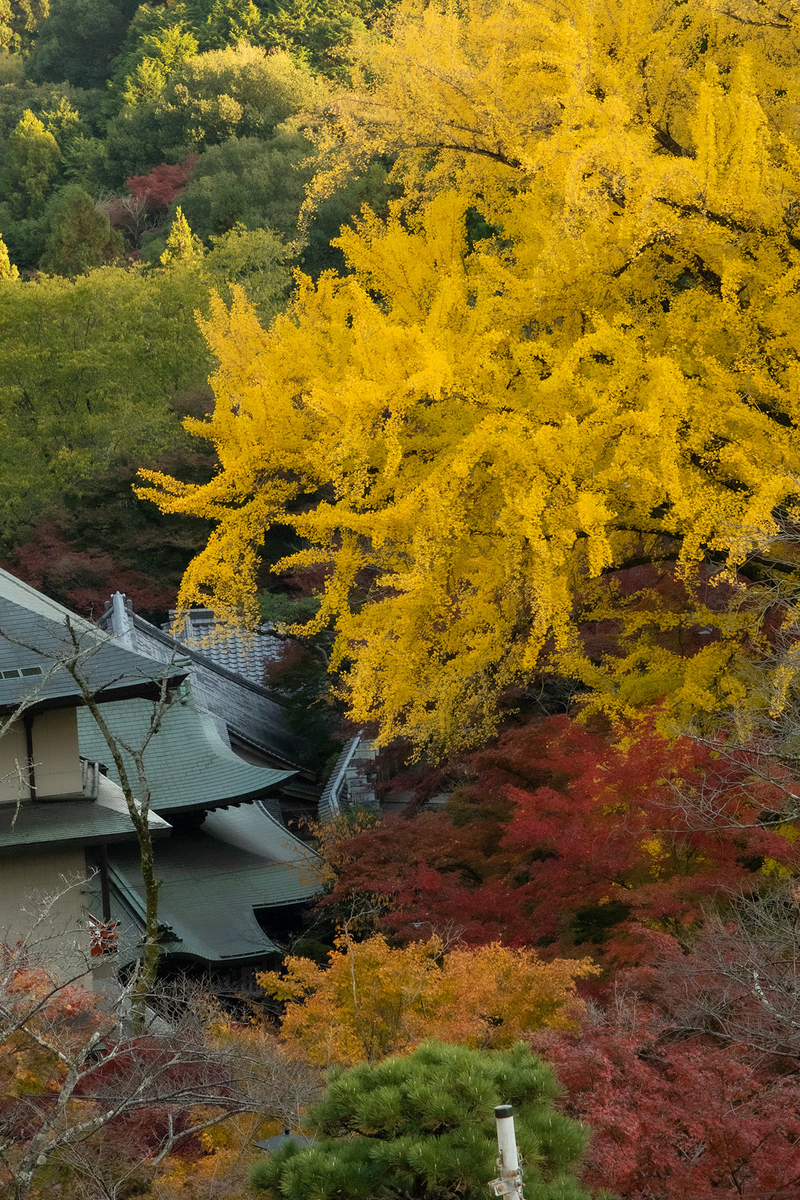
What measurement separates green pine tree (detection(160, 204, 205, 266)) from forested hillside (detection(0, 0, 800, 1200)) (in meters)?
23.1

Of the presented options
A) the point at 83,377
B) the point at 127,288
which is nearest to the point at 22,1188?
the point at 83,377

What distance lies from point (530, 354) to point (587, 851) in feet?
11.4

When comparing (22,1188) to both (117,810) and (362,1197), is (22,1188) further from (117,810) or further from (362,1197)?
(117,810)

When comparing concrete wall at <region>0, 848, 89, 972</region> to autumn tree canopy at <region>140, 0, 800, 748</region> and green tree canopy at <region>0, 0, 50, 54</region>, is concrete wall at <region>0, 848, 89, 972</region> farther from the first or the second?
green tree canopy at <region>0, 0, 50, 54</region>

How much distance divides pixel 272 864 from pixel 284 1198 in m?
11.2

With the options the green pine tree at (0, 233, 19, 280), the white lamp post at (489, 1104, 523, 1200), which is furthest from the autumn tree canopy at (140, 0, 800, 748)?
the green pine tree at (0, 233, 19, 280)

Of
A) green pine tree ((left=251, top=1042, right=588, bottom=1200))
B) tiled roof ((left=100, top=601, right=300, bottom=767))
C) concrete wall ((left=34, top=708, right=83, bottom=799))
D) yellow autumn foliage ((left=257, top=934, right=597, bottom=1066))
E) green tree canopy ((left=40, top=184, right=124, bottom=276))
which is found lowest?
tiled roof ((left=100, top=601, right=300, bottom=767))

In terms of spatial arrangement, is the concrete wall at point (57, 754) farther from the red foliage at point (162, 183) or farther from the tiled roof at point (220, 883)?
the red foliage at point (162, 183)

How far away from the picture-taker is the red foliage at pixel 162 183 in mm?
40594

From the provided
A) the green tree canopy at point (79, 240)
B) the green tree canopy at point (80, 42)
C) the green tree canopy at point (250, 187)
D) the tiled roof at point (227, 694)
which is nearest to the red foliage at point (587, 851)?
the tiled roof at point (227, 694)

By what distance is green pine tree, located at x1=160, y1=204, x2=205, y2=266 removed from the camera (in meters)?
32.8

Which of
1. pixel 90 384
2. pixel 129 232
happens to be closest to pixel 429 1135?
pixel 90 384

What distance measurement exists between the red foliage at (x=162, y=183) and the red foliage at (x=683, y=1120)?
127 ft

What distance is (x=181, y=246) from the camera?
110 ft
